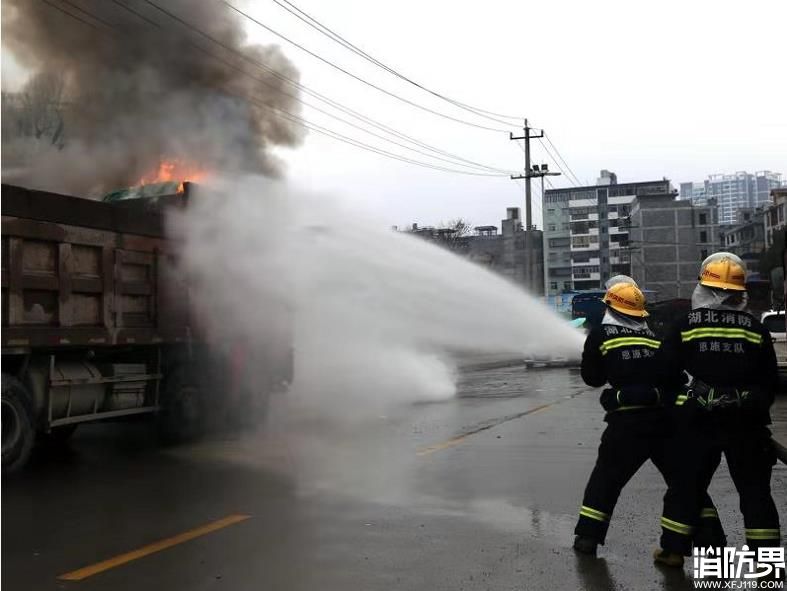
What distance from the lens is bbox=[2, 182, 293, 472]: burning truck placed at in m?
7.08

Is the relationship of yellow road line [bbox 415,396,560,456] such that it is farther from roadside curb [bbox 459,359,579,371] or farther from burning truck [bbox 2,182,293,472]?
roadside curb [bbox 459,359,579,371]

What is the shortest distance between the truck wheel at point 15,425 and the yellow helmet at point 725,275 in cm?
592

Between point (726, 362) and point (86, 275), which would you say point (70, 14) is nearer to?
point (86, 275)

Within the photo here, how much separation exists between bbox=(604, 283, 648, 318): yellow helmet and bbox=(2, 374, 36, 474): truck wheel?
17.5ft

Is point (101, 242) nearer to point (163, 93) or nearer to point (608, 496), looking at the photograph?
point (608, 496)

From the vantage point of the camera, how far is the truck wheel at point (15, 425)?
6.96 meters

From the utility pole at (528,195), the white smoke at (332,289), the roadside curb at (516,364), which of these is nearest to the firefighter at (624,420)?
the white smoke at (332,289)

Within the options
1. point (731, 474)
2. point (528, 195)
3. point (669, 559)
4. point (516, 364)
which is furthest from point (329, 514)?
point (528, 195)

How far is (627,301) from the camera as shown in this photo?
4855 mm

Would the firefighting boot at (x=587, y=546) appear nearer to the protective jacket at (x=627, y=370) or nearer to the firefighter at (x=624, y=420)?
the firefighter at (x=624, y=420)

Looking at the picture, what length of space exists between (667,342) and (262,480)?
13.0ft

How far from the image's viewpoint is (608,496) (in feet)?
15.3

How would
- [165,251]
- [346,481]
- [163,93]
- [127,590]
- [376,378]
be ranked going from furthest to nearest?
1. [163,93]
2. [376,378]
3. [165,251]
4. [346,481]
5. [127,590]

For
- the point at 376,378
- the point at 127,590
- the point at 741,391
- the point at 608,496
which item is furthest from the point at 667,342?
the point at 376,378
